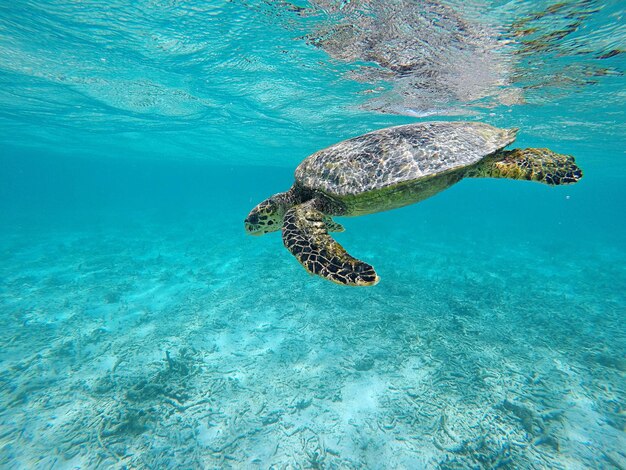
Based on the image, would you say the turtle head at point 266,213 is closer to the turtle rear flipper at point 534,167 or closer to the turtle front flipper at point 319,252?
the turtle front flipper at point 319,252

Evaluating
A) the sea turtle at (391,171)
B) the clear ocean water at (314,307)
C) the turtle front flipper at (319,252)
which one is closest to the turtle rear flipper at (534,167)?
the sea turtle at (391,171)

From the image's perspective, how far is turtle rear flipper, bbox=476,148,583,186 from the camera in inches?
187

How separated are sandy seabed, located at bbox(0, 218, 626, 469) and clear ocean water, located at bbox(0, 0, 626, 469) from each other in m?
0.06

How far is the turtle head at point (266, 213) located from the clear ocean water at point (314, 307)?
179 inches

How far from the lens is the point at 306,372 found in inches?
329

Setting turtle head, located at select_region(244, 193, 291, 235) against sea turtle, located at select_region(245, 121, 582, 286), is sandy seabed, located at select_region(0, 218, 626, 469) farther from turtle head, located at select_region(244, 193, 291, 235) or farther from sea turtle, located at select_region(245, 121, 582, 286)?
sea turtle, located at select_region(245, 121, 582, 286)

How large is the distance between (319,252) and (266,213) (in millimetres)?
2396

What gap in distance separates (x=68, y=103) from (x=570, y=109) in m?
29.2

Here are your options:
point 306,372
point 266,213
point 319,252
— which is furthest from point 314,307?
point 319,252

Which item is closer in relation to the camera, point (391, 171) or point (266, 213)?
point (391, 171)

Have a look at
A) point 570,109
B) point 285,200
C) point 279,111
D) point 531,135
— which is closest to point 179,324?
point 285,200

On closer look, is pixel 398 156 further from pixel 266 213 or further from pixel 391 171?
pixel 266 213

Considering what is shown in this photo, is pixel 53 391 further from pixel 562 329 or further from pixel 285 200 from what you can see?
pixel 562 329

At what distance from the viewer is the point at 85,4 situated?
29.1ft
